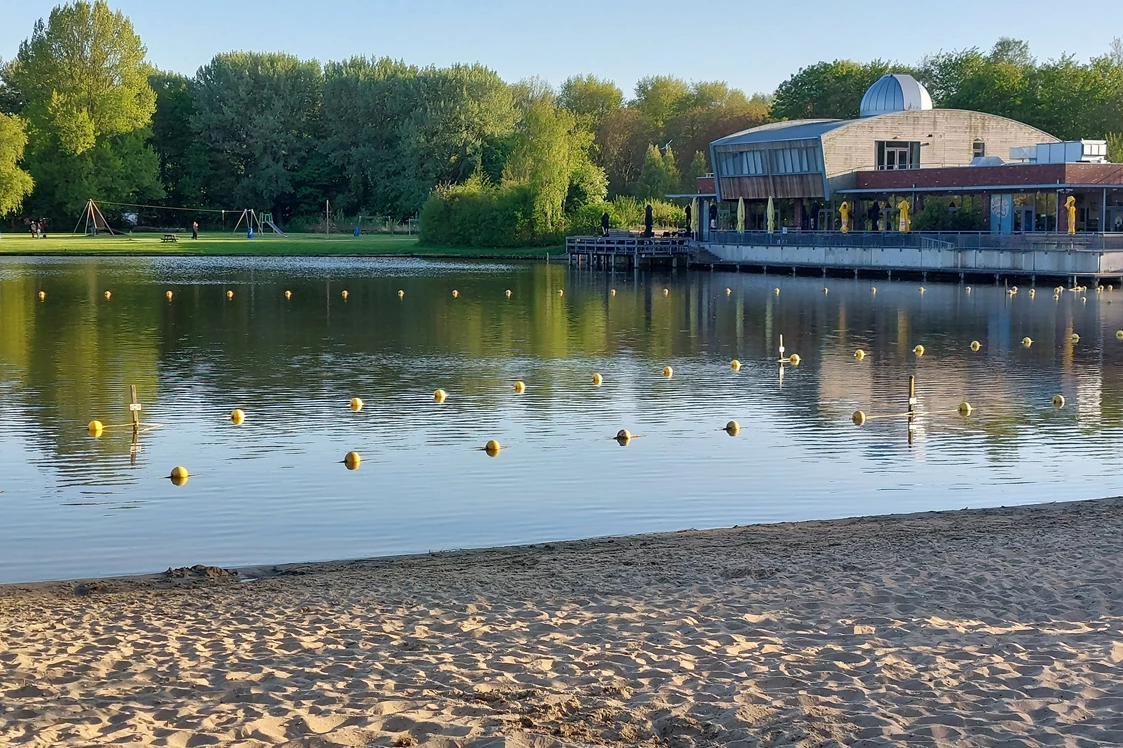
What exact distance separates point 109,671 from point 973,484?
11769 mm

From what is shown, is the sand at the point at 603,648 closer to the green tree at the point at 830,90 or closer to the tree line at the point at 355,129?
the tree line at the point at 355,129

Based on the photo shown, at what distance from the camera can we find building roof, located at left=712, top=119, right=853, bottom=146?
8069cm

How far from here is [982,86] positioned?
10331 cm

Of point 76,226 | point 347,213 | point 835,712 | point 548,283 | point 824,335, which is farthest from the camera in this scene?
point 347,213

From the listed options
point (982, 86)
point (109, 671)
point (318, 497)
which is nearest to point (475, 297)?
point (318, 497)

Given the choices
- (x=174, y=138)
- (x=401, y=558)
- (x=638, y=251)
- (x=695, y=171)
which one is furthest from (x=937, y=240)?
(x=174, y=138)

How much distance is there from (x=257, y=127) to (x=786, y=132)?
174 feet

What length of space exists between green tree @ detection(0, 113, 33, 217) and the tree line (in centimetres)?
14

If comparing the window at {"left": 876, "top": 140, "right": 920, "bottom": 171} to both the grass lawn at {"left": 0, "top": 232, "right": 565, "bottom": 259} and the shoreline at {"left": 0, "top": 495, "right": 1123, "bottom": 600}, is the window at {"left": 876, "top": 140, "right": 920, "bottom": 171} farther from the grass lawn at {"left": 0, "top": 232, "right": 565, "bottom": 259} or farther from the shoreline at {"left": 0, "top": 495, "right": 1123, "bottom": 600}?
the shoreline at {"left": 0, "top": 495, "right": 1123, "bottom": 600}

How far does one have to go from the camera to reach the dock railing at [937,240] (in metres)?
58.4

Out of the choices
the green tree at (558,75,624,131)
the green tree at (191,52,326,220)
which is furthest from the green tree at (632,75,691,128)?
the green tree at (191,52,326,220)

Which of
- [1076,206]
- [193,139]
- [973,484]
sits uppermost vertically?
[193,139]

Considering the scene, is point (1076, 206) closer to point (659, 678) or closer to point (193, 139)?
point (659, 678)

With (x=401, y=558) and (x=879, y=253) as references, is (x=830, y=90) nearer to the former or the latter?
(x=879, y=253)
